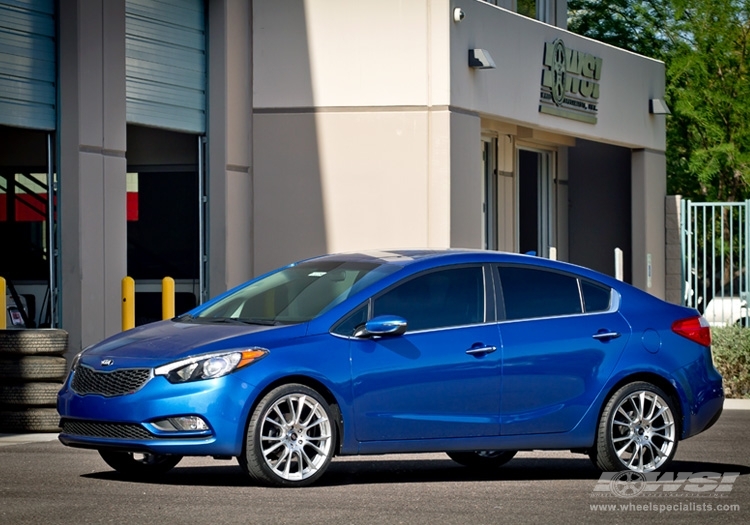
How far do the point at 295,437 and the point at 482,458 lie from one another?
2.26m

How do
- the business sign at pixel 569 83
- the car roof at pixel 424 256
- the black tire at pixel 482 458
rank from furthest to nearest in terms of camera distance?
1. the business sign at pixel 569 83
2. the black tire at pixel 482 458
3. the car roof at pixel 424 256

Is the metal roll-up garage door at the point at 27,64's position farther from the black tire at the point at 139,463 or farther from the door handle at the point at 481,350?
the door handle at the point at 481,350

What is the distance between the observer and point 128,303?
17484 mm

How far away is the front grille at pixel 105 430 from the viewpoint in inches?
367

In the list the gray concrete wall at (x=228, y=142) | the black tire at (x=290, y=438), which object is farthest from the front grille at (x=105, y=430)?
the gray concrete wall at (x=228, y=142)

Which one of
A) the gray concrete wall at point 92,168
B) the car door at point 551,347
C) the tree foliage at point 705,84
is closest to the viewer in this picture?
the car door at point 551,347

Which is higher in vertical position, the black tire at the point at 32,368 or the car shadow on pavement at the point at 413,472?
the black tire at the point at 32,368

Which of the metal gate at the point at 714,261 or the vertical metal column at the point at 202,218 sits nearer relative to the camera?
the vertical metal column at the point at 202,218

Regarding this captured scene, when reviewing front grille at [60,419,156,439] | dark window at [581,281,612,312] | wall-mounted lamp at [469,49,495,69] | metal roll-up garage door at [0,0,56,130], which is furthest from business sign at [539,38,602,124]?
front grille at [60,419,156,439]

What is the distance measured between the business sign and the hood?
15.3 metres

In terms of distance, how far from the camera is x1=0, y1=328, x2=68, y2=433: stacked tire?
46.3ft

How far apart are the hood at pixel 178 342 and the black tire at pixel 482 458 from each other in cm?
217

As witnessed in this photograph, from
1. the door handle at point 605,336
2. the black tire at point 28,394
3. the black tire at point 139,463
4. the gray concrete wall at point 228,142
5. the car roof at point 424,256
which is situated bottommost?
the black tire at point 139,463

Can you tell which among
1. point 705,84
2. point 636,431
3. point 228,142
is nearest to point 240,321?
point 636,431
